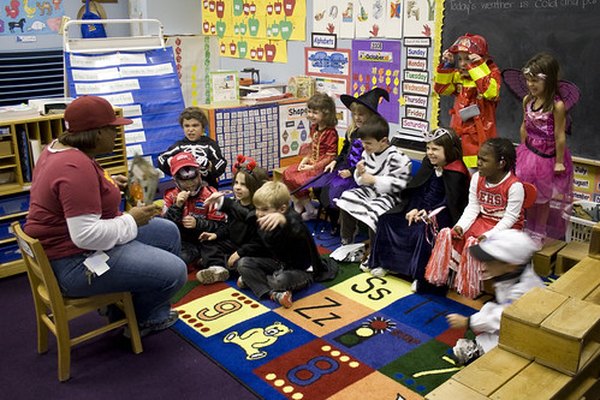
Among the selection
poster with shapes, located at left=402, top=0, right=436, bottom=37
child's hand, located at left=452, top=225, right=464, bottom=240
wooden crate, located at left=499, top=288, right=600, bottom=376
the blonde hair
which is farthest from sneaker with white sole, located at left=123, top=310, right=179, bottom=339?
poster with shapes, located at left=402, top=0, right=436, bottom=37

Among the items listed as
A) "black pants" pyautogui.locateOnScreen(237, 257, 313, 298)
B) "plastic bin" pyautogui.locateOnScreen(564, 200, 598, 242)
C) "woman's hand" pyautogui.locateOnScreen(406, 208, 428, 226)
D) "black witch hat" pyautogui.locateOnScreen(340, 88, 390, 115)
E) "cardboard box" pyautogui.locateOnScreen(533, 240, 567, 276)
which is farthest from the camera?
"black witch hat" pyautogui.locateOnScreen(340, 88, 390, 115)

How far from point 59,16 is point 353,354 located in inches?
246

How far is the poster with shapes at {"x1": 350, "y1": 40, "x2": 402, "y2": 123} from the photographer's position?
491 cm

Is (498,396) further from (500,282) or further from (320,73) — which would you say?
(320,73)

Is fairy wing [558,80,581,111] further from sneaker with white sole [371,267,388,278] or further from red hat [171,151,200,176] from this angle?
red hat [171,151,200,176]

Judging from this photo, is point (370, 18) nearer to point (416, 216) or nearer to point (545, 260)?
point (416, 216)

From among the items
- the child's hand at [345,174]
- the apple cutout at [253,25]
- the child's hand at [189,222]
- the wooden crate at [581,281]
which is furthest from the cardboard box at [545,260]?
the apple cutout at [253,25]

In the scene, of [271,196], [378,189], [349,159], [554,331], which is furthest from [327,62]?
[554,331]

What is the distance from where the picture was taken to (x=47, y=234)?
249cm

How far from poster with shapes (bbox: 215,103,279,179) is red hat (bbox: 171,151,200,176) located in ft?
5.03

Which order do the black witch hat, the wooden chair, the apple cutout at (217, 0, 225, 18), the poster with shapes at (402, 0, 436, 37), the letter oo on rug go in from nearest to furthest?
the wooden chair
the letter oo on rug
the black witch hat
the poster with shapes at (402, 0, 436, 37)
the apple cutout at (217, 0, 225, 18)

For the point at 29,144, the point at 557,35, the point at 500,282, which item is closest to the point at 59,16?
the point at 29,144

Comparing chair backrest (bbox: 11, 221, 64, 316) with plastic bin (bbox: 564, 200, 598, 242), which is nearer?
chair backrest (bbox: 11, 221, 64, 316)

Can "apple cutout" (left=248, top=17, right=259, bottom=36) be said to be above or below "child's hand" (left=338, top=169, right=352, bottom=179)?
above
